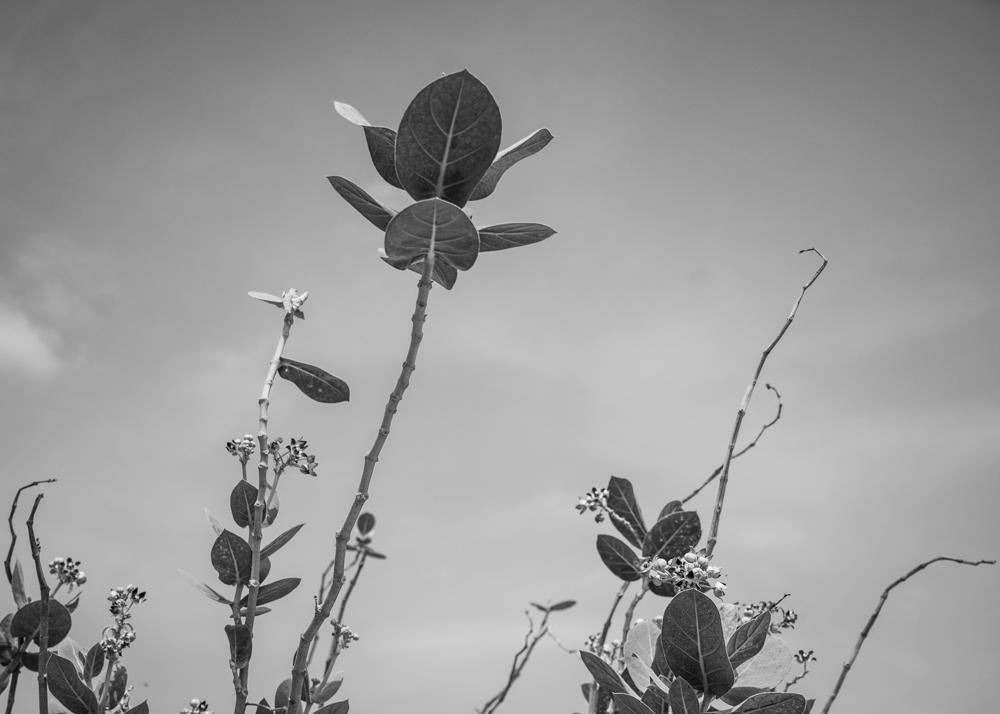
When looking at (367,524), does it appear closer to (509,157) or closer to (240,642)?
(240,642)

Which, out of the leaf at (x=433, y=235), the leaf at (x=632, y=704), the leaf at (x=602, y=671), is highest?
the leaf at (x=433, y=235)

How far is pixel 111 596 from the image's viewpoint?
147 centimetres

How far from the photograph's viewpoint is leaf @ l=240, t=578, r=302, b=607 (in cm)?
141

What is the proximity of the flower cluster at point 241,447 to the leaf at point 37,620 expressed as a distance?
437 mm

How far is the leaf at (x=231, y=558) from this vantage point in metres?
1.31

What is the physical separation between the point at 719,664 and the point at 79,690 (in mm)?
1157

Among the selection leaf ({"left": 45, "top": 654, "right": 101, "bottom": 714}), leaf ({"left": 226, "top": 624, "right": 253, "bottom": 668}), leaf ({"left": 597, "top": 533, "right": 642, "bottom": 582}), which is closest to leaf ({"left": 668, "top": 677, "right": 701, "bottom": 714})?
leaf ({"left": 597, "top": 533, "right": 642, "bottom": 582})

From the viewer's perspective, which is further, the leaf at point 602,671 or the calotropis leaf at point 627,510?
the calotropis leaf at point 627,510

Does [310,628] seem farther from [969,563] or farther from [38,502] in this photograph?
[969,563]

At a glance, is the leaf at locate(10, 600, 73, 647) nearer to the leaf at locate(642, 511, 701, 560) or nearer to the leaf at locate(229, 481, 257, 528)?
the leaf at locate(229, 481, 257, 528)

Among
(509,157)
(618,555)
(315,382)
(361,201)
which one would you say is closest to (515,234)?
(509,157)

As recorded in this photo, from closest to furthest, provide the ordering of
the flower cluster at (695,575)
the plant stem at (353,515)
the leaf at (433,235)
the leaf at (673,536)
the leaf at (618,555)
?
the plant stem at (353,515)
the leaf at (433,235)
the flower cluster at (695,575)
the leaf at (673,536)
the leaf at (618,555)

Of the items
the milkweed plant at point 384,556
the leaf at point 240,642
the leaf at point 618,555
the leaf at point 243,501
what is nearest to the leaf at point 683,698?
the milkweed plant at point 384,556

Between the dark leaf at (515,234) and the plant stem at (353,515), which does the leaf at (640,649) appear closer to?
the plant stem at (353,515)
